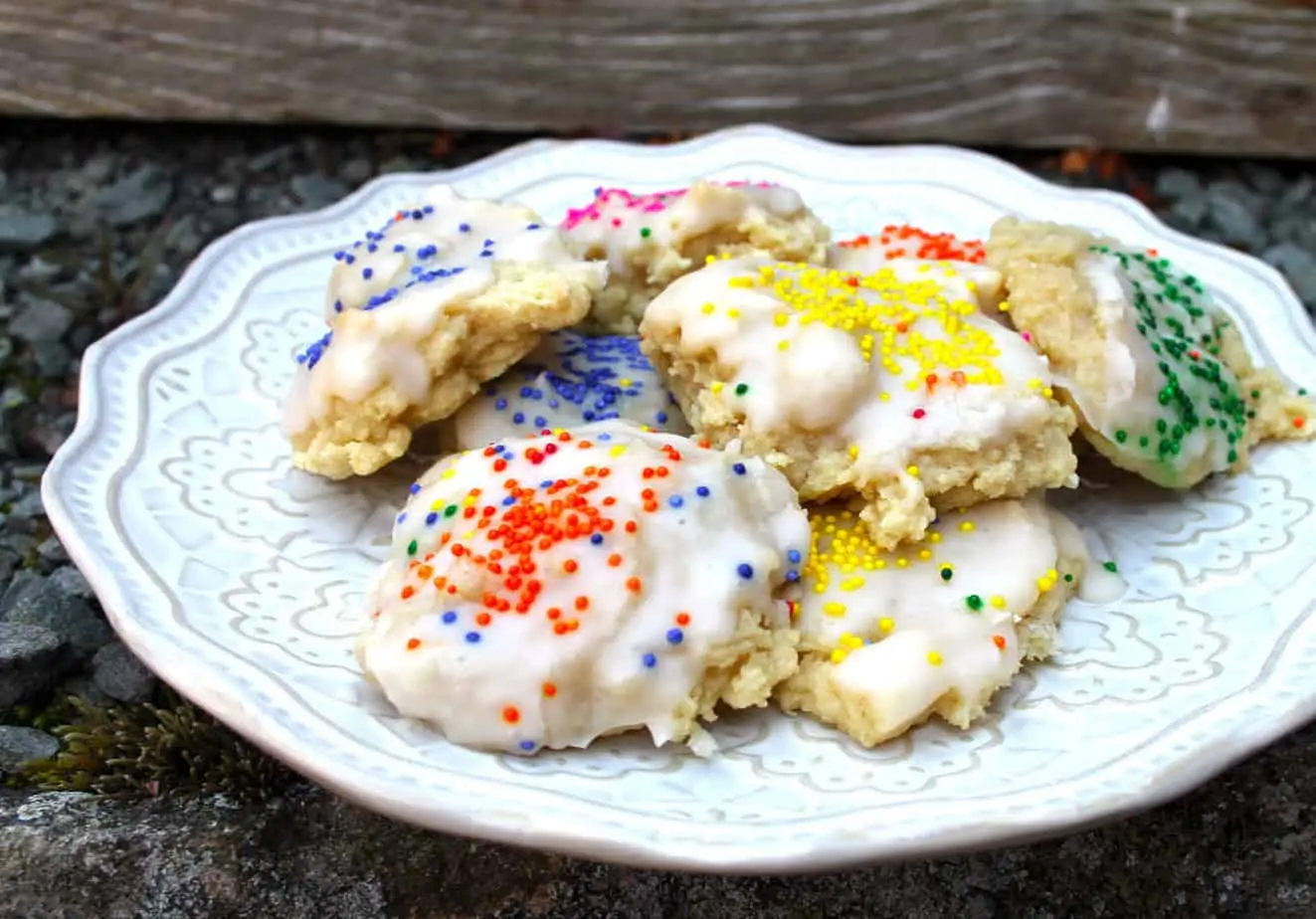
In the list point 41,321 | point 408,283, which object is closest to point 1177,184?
point 408,283

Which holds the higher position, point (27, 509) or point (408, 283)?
point (408, 283)

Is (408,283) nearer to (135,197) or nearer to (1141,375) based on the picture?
(1141,375)

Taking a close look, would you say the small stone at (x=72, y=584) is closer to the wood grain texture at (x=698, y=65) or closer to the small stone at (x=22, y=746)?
the small stone at (x=22, y=746)

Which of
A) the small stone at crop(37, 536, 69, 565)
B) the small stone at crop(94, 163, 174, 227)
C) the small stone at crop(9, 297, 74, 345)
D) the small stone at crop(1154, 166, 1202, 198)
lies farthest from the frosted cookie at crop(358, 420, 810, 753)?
the small stone at crop(1154, 166, 1202, 198)

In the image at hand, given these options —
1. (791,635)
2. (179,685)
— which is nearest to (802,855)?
(791,635)

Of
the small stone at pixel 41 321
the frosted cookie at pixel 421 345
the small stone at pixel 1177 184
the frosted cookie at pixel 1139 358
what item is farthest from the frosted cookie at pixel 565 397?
the small stone at pixel 1177 184

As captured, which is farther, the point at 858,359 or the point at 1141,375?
the point at 1141,375

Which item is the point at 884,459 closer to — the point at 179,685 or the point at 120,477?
the point at 179,685
